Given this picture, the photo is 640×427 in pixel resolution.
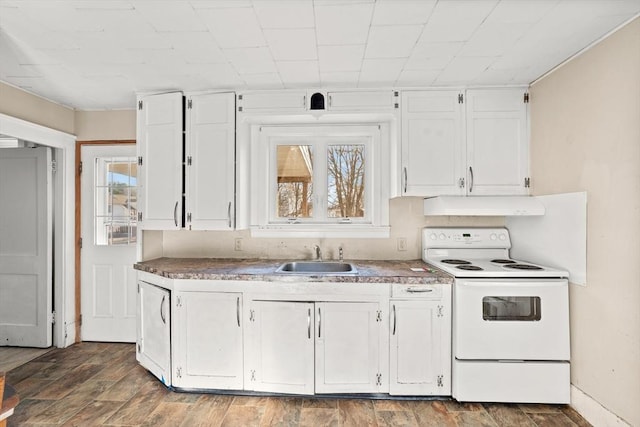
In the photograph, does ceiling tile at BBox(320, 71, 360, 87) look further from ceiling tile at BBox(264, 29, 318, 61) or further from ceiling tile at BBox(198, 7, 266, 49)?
ceiling tile at BBox(198, 7, 266, 49)

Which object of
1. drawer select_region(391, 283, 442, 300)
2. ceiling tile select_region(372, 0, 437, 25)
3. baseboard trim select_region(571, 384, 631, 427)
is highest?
ceiling tile select_region(372, 0, 437, 25)

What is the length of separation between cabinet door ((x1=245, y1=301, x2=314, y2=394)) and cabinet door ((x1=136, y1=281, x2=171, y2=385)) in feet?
2.11

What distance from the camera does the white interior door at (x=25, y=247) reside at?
3.33 m

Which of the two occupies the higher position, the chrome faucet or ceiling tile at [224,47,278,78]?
ceiling tile at [224,47,278,78]

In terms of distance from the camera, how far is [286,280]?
240 centimetres

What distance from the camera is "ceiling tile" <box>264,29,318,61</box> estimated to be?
199 centimetres

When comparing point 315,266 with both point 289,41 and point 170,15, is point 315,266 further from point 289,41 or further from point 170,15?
point 170,15

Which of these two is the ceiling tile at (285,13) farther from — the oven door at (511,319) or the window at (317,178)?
the oven door at (511,319)

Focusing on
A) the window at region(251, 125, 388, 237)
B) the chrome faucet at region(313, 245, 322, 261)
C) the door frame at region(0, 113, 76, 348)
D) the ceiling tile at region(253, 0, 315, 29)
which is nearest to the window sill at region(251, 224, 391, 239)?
the window at region(251, 125, 388, 237)

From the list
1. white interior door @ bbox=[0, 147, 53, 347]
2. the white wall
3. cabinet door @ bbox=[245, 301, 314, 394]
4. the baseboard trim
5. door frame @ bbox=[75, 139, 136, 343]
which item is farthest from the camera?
door frame @ bbox=[75, 139, 136, 343]

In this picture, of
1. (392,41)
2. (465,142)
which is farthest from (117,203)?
(465,142)

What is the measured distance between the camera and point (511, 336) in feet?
7.60

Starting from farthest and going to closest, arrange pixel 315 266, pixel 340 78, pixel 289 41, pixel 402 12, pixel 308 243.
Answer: pixel 308 243, pixel 315 266, pixel 340 78, pixel 289 41, pixel 402 12

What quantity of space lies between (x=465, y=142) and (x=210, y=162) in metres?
2.13
